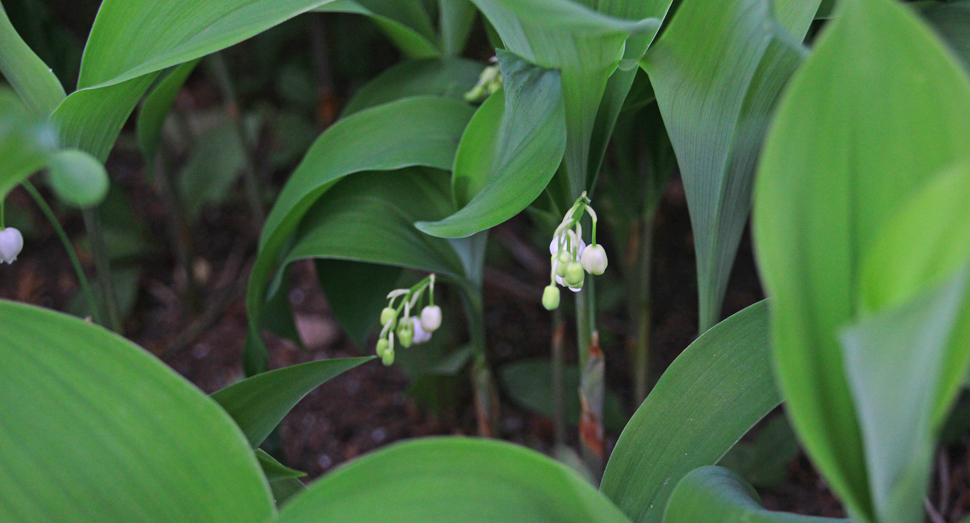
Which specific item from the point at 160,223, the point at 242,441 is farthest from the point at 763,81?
the point at 160,223

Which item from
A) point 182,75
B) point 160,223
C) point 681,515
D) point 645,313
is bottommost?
point 160,223

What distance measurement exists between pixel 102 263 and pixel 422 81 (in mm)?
439

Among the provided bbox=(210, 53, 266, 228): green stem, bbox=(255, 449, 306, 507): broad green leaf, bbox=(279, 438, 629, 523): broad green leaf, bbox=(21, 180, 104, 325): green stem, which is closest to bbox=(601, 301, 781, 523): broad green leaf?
bbox=(279, 438, 629, 523): broad green leaf

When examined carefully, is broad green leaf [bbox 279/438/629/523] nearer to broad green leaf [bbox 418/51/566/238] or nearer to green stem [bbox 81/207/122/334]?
broad green leaf [bbox 418/51/566/238]

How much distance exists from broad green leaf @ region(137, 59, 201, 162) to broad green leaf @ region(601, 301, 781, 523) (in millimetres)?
565

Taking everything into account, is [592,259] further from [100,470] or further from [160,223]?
[160,223]

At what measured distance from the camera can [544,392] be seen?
4.12 ft

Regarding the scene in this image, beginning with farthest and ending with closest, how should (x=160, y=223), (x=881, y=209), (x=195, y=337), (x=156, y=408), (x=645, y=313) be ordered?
(x=160, y=223) → (x=195, y=337) → (x=645, y=313) → (x=156, y=408) → (x=881, y=209)

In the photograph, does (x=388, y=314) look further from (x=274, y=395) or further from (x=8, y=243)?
(x=8, y=243)

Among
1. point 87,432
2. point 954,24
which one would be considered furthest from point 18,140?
point 954,24

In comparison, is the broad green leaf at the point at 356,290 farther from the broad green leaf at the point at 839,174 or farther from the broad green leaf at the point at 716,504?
the broad green leaf at the point at 839,174

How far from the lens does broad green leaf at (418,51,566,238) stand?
0.56 metres

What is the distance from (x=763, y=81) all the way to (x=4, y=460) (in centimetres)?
61

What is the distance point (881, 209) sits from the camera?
379 millimetres
